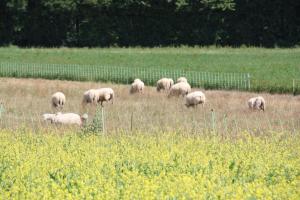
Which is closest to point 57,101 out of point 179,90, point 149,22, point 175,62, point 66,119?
point 179,90

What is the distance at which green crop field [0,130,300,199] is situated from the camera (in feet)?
36.6

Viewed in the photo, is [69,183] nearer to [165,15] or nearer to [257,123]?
[257,123]

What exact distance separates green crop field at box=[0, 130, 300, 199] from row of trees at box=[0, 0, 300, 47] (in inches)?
1617

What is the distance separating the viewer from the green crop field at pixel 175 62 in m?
35.2

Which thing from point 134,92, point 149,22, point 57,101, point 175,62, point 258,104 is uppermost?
point 149,22

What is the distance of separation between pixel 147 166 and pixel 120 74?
78.2 ft

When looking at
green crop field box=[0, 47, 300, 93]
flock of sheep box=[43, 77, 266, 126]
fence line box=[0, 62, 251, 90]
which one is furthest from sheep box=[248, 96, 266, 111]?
fence line box=[0, 62, 251, 90]

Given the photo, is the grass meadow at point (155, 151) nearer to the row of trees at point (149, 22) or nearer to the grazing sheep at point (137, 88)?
the grazing sheep at point (137, 88)

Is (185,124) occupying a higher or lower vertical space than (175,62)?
higher

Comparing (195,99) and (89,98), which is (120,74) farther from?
(195,99)

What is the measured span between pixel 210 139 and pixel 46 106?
12037 millimetres

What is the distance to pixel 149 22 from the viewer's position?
61562mm

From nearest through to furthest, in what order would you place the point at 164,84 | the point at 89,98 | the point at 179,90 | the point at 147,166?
the point at 147,166, the point at 89,98, the point at 179,90, the point at 164,84

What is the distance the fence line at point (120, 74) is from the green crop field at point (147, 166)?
51.3ft
